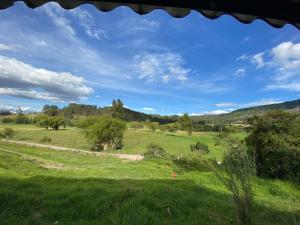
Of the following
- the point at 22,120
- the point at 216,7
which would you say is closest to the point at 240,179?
the point at 216,7

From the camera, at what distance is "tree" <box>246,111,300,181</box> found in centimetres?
2039

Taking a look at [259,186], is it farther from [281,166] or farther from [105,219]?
[105,219]

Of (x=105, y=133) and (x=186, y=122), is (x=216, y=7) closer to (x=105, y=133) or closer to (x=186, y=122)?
(x=105, y=133)

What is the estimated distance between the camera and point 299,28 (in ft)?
7.98

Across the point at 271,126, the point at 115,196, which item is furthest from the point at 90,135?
the point at 115,196

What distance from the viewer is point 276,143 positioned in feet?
68.7

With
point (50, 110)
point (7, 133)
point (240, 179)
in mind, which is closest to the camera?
point (240, 179)

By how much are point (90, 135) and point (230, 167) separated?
56225 millimetres

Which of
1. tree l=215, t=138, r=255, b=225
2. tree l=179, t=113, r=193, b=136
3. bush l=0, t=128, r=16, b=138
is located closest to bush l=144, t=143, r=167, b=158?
tree l=215, t=138, r=255, b=225

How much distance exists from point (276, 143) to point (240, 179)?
51.6ft

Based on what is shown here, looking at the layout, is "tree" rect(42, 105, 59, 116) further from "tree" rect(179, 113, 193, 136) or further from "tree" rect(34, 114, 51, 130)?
"tree" rect(179, 113, 193, 136)

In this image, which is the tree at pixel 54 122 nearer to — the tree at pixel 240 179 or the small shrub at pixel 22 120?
the small shrub at pixel 22 120

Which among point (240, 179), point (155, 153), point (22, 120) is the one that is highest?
point (22, 120)

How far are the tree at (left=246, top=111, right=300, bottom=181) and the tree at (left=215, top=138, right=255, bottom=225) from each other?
1355 cm
